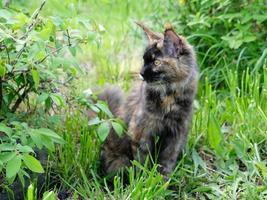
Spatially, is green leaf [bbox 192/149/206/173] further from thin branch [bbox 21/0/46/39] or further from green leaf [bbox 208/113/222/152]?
thin branch [bbox 21/0/46/39]

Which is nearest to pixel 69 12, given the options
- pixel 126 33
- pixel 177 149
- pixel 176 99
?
pixel 176 99

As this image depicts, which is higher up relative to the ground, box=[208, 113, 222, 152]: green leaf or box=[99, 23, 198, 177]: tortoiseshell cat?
box=[99, 23, 198, 177]: tortoiseshell cat

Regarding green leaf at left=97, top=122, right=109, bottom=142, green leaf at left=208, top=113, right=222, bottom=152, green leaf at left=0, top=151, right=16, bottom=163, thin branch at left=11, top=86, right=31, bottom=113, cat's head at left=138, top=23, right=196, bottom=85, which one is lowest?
green leaf at left=208, top=113, right=222, bottom=152

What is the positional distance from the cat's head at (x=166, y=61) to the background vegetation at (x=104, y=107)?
0.30 metres

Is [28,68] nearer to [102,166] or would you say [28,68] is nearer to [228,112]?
[102,166]

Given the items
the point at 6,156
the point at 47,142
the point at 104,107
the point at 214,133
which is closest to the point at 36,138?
the point at 47,142

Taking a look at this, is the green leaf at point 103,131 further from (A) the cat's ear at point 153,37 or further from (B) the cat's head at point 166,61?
(A) the cat's ear at point 153,37

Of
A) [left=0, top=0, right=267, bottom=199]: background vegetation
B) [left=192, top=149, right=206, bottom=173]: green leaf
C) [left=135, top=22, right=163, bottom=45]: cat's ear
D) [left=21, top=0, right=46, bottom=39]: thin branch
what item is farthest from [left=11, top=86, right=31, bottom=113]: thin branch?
[left=192, top=149, right=206, bottom=173]: green leaf

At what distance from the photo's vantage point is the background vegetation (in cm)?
287

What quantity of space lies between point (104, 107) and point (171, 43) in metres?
0.53

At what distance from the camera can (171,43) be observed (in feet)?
10.8

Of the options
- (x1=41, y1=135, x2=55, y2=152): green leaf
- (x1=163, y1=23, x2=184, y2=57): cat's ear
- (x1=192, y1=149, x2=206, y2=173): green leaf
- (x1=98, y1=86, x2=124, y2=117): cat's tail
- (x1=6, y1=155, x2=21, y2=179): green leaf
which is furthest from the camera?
(x1=98, y1=86, x2=124, y2=117): cat's tail

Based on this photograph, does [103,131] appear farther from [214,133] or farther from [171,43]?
[214,133]

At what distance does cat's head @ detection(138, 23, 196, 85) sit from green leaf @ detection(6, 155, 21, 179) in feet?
3.22
